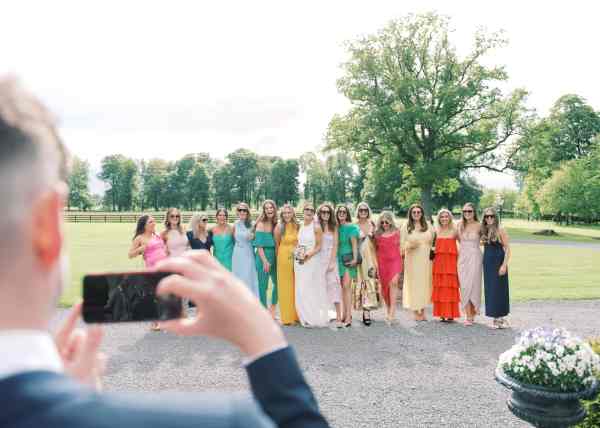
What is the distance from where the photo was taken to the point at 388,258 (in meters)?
10.5

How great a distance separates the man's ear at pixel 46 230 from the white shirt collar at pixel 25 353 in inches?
4.5

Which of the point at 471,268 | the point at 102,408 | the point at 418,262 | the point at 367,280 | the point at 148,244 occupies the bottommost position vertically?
the point at 367,280

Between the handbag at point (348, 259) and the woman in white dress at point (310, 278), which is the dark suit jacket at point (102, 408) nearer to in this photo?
the woman in white dress at point (310, 278)

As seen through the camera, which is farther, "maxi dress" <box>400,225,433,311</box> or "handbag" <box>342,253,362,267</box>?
"maxi dress" <box>400,225,433,311</box>

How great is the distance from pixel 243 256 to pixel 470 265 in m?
4.99

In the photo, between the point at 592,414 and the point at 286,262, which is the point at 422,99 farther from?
the point at 592,414

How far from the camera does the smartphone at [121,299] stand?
1.29 meters

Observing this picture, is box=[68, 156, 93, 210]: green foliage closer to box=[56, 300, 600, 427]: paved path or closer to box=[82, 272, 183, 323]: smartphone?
box=[56, 300, 600, 427]: paved path

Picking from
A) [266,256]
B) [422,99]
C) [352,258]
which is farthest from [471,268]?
[422,99]

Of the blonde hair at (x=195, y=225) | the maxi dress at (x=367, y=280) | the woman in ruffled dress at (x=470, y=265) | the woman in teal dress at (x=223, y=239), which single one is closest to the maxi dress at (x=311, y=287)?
the maxi dress at (x=367, y=280)

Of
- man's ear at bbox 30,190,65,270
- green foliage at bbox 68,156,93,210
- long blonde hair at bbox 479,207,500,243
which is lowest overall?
long blonde hair at bbox 479,207,500,243

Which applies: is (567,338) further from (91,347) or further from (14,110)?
(14,110)

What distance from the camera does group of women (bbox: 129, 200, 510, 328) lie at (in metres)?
10.1

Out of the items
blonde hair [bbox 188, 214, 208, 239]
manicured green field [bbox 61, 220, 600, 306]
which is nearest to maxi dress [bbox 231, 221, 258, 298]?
blonde hair [bbox 188, 214, 208, 239]
